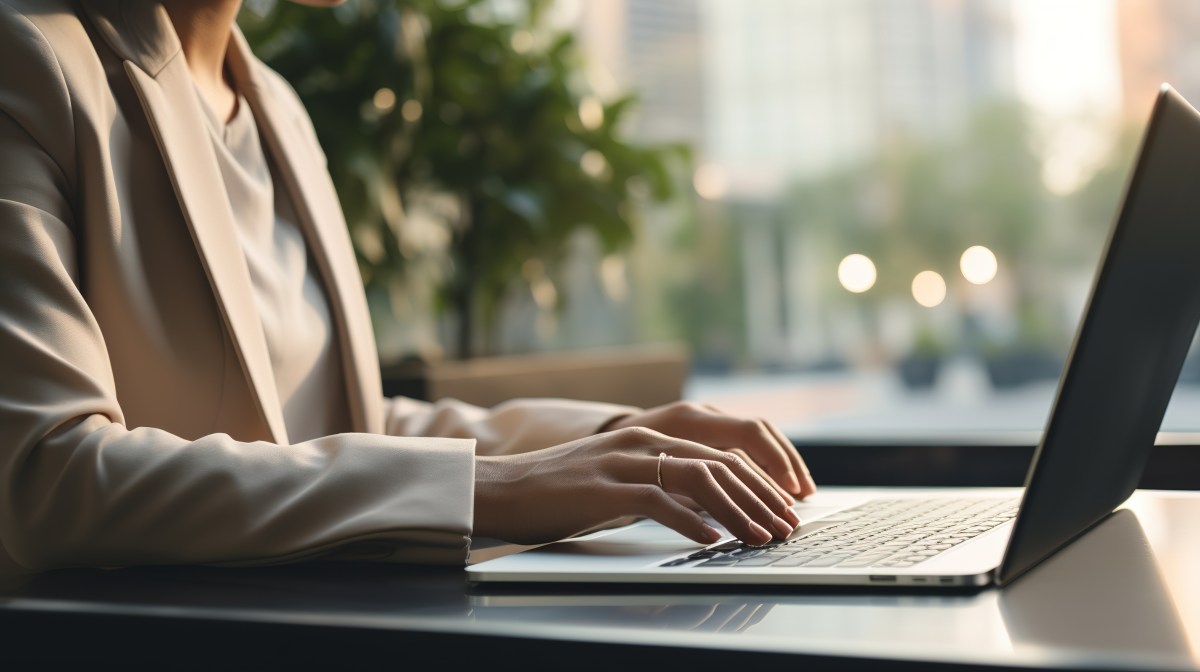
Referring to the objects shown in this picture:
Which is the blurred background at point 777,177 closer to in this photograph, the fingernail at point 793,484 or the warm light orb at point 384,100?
the warm light orb at point 384,100

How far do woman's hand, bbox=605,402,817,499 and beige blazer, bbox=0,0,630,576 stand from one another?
0.10 m

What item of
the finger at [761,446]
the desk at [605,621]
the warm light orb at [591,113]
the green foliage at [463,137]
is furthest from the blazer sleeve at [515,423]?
the warm light orb at [591,113]

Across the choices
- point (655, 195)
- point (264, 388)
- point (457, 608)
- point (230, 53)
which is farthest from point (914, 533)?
point (655, 195)

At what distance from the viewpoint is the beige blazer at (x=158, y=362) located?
1.95 ft

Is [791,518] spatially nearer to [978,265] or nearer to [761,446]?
[761,446]

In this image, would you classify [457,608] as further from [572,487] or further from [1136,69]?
[1136,69]

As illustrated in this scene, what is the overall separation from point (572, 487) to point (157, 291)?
1.30 feet

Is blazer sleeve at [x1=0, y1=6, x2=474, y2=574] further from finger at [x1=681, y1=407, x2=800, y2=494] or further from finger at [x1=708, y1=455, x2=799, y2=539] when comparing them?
finger at [x1=681, y1=407, x2=800, y2=494]

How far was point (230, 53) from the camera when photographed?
1.12m

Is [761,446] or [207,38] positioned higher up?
[207,38]

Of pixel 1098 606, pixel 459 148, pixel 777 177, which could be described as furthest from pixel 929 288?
pixel 1098 606

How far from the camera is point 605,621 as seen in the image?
0.44 meters

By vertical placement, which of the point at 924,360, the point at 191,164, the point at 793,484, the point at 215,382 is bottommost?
the point at 924,360

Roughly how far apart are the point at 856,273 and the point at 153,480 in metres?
2.43
